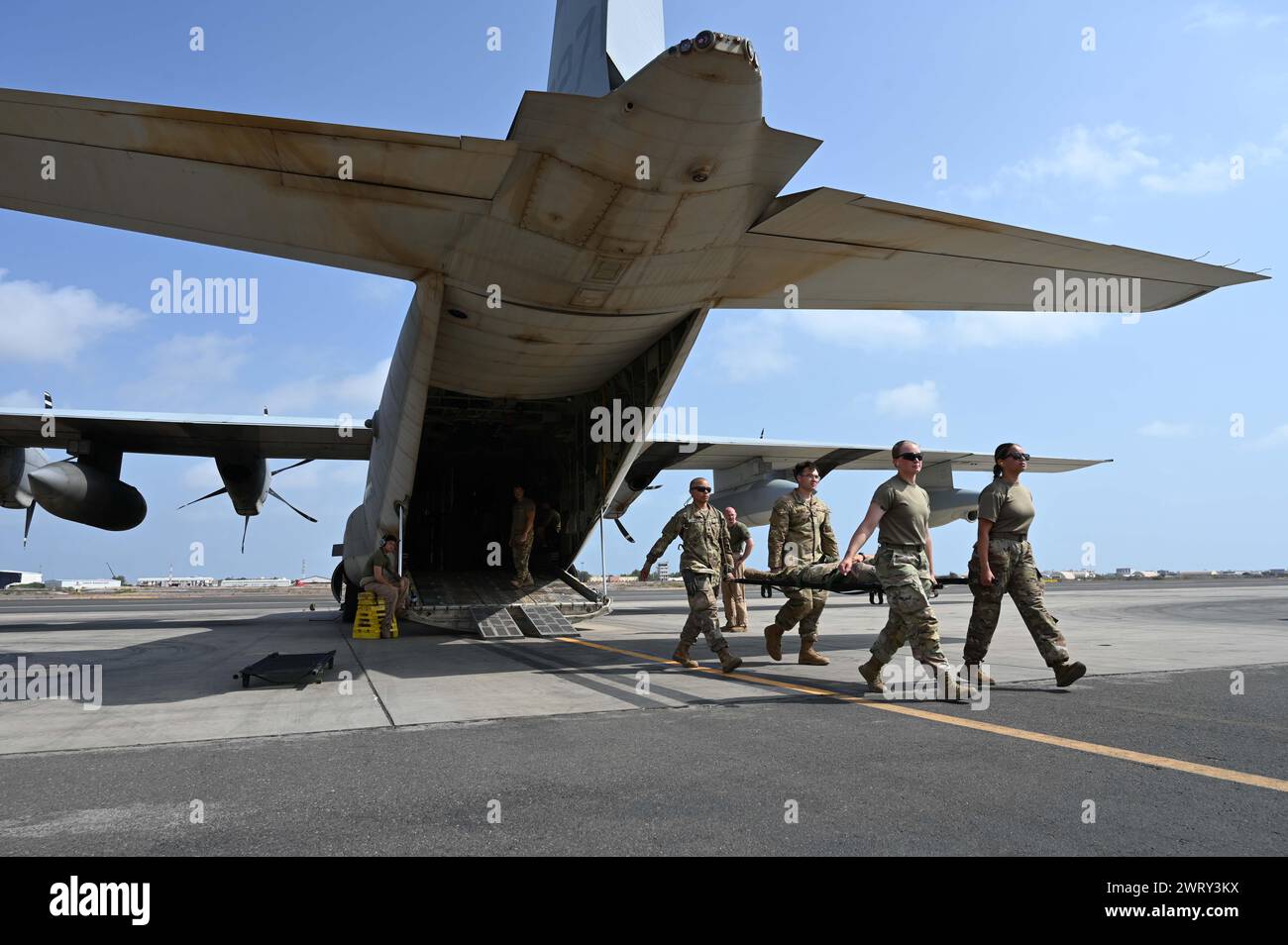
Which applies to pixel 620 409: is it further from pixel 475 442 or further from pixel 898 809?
pixel 898 809

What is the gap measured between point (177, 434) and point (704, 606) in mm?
12868

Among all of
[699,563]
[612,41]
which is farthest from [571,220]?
[699,563]

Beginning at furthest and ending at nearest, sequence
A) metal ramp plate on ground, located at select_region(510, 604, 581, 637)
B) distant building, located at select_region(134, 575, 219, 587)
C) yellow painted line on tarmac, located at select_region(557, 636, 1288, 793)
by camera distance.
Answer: distant building, located at select_region(134, 575, 219, 587) < metal ramp plate on ground, located at select_region(510, 604, 581, 637) < yellow painted line on tarmac, located at select_region(557, 636, 1288, 793)

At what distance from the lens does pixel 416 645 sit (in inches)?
435

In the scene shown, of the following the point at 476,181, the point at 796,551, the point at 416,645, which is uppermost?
the point at 476,181

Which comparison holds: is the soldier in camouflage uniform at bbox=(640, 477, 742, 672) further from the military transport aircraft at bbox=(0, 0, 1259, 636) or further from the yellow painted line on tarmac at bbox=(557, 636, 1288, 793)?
the military transport aircraft at bbox=(0, 0, 1259, 636)

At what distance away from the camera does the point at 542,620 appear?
471 inches

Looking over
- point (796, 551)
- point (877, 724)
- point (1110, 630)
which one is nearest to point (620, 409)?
point (796, 551)

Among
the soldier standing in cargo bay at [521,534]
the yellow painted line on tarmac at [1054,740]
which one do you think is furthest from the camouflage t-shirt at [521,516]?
the yellow painted line on tarmac at [1054,740]

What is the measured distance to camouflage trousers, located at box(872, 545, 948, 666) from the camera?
5.70m

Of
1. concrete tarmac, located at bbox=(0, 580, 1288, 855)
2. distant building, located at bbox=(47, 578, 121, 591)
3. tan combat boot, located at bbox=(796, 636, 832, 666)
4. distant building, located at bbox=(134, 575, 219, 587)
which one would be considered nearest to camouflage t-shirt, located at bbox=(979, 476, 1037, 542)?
concrete tarmac, located at bbox=(0, 580, 1288, 855)

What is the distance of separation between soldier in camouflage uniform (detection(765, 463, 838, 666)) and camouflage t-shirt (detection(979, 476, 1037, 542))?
194 cm

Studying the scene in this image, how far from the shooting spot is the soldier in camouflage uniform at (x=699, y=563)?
24.1 feet
